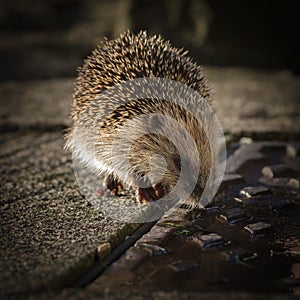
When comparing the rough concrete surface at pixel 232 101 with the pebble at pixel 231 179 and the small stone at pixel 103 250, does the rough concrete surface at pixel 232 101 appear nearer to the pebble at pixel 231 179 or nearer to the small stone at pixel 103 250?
the pebble at pixel 231 179

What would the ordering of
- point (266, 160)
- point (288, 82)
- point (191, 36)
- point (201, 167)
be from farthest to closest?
1. point (191, 36)
2. point (288, 82)
3. point (266, 160)
4. point (201, 167)

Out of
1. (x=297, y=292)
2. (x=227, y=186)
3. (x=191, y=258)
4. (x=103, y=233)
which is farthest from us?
(x=227, y=186)

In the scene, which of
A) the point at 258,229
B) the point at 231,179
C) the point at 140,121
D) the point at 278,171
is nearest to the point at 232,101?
the point at 278,171

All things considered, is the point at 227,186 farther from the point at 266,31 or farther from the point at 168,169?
the point at 266,31

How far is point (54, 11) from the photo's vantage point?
1739 cm

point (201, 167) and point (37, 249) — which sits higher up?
point (201, 167)

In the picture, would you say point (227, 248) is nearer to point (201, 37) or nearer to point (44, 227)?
point (44, 227)

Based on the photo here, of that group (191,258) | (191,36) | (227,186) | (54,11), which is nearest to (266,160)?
(227,186)

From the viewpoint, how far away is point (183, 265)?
278 cm

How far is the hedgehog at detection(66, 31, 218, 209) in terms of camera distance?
358 centimetres

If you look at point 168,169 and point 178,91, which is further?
point 178,91

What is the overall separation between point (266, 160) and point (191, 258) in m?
2.04

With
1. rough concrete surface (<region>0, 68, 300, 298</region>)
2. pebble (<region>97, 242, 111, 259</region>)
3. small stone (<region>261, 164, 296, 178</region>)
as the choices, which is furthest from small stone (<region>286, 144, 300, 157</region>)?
pebble (<region>97, 242, 111, 259</region>)

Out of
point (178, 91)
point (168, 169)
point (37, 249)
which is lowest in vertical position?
point (37, 249)
